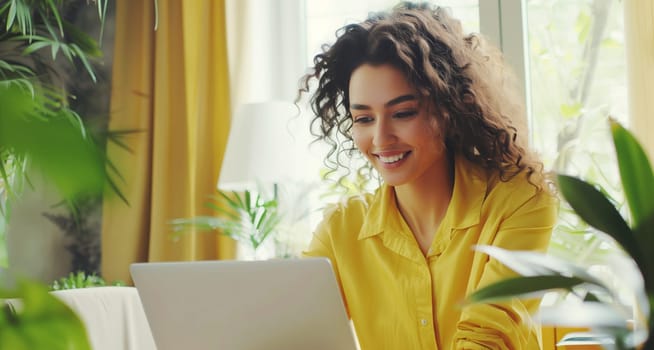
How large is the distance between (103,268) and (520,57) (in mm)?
1810

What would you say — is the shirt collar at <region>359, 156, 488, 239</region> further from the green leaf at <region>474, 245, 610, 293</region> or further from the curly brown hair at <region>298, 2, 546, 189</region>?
the green leaf at <region>474, 245, 610, 293</region>

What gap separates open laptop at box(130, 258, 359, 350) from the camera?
119 cm

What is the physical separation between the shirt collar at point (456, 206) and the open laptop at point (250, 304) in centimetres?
60

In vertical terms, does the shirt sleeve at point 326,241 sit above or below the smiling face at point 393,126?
below

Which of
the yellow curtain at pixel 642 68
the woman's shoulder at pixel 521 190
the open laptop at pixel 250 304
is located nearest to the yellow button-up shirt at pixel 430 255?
the woman's shoulder at pixel 521 190

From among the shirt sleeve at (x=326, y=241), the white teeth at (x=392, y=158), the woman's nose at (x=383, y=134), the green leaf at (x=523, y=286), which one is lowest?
the shirt sleeve at (x=326, y=241)

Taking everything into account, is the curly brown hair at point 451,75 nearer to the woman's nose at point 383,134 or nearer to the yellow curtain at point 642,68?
the woman's nose at point 383,134

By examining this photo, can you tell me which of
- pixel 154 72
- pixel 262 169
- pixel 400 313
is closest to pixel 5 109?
pixel 400 313

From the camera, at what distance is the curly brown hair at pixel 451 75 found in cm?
178

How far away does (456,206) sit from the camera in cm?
176

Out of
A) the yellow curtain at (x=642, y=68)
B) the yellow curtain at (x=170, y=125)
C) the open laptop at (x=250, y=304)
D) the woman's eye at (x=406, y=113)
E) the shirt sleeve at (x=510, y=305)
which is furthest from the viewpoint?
the yellow curtain at (x=170, y=125)

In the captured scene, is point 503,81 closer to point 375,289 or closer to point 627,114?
point 375,289

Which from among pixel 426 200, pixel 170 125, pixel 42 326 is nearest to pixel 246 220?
pixel 170 125

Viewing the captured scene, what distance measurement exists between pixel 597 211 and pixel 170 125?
2963mm
